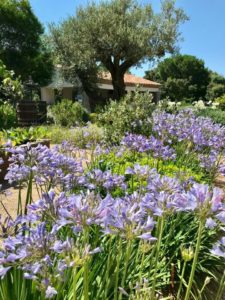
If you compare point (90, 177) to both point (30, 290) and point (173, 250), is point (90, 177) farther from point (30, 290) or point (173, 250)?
point (173, 250)

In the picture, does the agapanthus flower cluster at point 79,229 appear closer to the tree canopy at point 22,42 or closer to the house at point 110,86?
the house at point 110,86

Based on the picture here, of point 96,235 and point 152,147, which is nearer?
point 96,235

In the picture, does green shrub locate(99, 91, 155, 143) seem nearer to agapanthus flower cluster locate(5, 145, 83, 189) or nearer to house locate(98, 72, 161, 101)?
agapanthus flower cluster locate(5, 145, 83, 189)

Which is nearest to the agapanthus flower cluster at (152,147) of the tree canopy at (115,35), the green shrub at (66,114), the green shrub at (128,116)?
the green shrub at (128,116)

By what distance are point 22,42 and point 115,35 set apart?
7.78 m

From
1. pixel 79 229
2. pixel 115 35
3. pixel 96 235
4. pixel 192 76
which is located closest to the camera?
pixel 79 229

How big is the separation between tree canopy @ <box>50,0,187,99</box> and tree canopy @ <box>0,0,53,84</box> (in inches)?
92.7

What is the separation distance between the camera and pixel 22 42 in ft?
87.2

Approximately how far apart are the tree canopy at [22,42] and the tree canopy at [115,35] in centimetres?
235

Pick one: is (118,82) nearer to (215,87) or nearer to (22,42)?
(22,42)

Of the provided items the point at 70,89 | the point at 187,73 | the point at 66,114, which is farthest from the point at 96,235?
the point at 187,73

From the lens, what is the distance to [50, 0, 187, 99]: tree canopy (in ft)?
75.3

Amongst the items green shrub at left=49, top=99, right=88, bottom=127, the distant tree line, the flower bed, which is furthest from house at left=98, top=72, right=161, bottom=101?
the flower bed

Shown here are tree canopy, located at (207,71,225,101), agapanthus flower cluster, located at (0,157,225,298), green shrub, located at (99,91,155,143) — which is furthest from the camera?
tree canopy, located at (207,71,225,101)
